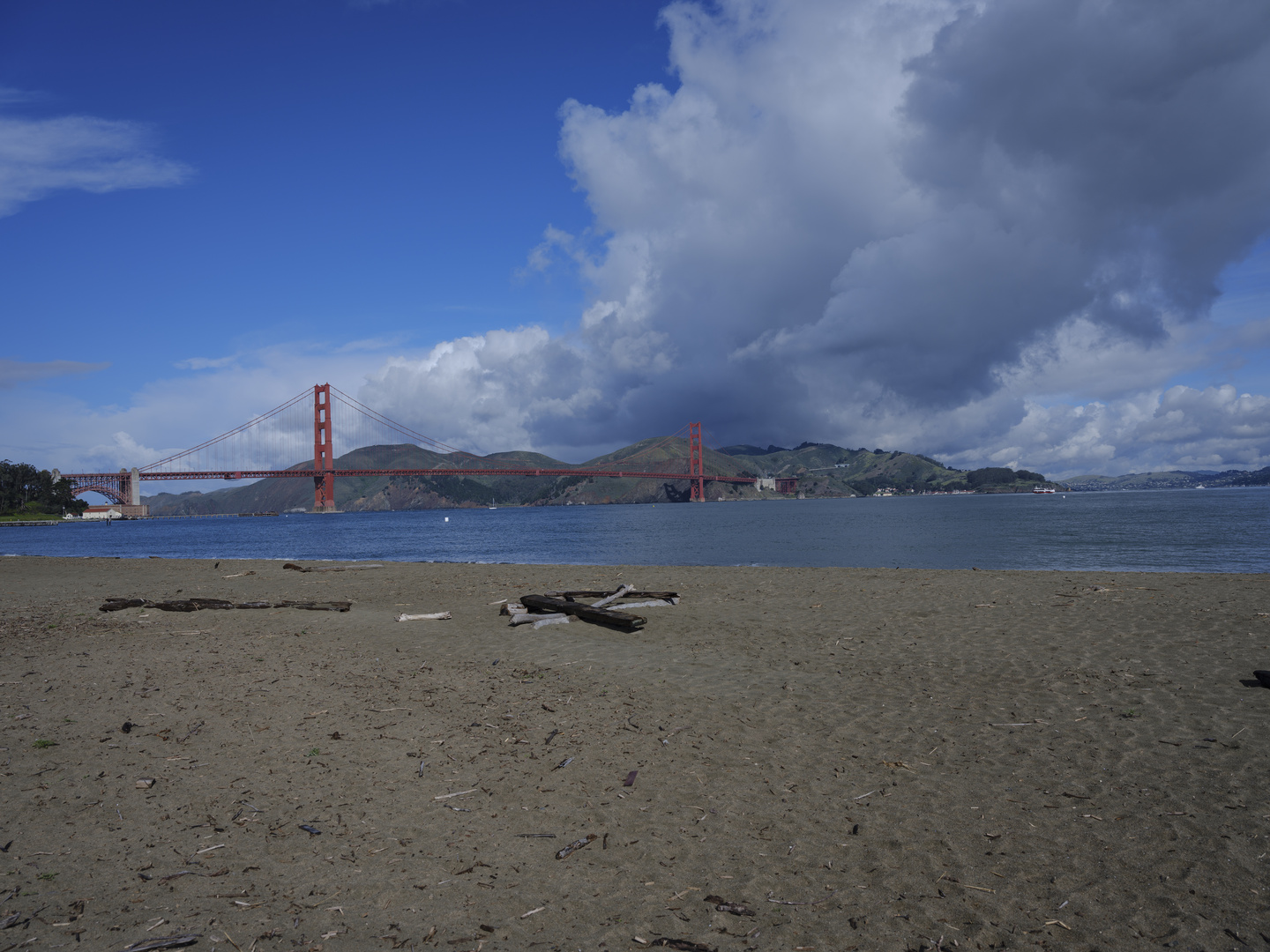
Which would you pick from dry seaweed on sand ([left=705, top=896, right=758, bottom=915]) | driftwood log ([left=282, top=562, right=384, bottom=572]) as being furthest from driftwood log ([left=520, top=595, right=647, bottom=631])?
driftwood log ([left=282, top=562, right=384, bottom=572])

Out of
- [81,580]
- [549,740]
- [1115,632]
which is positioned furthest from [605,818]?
[81,580]

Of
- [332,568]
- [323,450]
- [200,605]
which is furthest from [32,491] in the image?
[200,605]

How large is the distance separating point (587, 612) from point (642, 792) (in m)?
7.51

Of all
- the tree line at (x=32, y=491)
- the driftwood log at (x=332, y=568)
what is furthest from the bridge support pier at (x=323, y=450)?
the driftwood log at (x=332, y=568)

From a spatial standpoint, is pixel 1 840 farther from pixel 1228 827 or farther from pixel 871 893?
pixel 1228 827

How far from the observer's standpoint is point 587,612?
A: 13.1m

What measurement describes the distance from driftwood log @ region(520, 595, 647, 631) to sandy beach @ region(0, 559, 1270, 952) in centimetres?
93

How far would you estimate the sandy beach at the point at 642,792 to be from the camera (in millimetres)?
3967

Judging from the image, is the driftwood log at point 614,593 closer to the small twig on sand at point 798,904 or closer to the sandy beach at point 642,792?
the sandy beach at point 642,792

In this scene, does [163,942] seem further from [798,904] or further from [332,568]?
[332,568]

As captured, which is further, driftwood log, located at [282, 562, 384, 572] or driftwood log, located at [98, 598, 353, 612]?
driftwood log, located at [282, 562, 384, 572]

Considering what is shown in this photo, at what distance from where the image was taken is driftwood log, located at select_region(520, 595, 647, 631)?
40.5ft

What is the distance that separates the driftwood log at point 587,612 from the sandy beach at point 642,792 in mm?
935

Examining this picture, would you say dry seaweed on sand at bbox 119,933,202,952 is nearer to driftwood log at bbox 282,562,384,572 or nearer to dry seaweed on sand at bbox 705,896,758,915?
dry seaweed on sand at bbox 705,896,758,915
